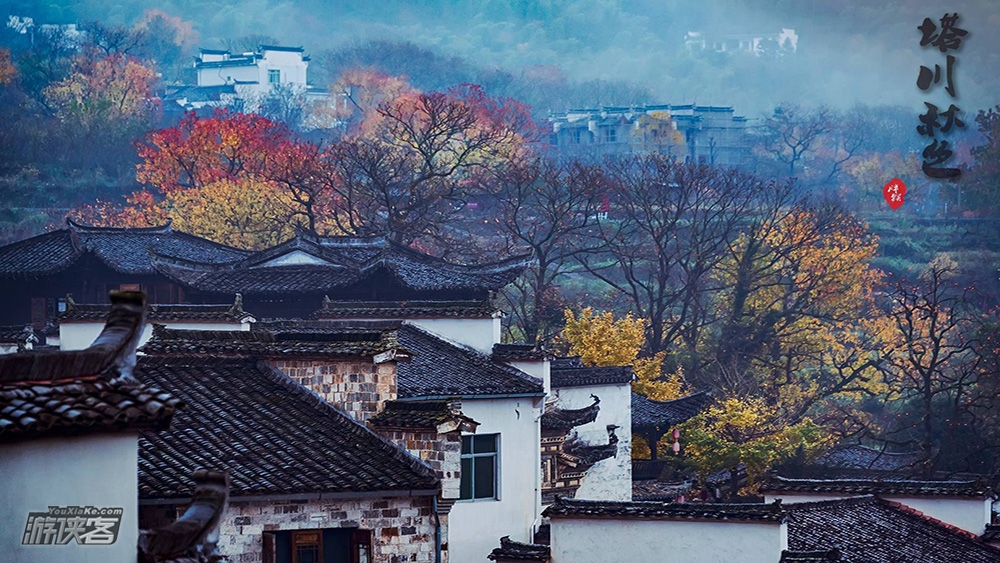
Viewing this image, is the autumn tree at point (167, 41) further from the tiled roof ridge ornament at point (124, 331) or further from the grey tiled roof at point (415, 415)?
the tiled roof ridge ornament at point (124, 331)

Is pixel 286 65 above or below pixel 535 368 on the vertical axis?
above

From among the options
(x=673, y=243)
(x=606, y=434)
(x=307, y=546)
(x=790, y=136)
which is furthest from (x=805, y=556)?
(x=790, y=136)

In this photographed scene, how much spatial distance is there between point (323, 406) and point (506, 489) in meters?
8.99

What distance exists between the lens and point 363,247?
138ft

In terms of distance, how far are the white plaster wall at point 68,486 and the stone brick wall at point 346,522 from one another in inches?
261

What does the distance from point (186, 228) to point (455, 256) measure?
10181 mm

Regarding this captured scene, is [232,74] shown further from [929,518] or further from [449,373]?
[929,518]

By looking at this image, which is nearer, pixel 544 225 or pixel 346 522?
pixel 346 522

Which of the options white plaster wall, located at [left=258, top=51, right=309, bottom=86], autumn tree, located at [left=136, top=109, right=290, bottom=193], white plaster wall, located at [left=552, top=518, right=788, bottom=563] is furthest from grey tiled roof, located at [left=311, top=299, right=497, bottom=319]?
white plaster wall, located at [left=258, top=51, right=309, bottom=86]

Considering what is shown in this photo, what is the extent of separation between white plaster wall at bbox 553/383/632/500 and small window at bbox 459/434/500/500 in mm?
7656

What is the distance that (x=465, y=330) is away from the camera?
28297 mm

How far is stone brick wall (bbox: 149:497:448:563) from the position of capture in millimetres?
15109

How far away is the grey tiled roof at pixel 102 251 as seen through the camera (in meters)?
42.2

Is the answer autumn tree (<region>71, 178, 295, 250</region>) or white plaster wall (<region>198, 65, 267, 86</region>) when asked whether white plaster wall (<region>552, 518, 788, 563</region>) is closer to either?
autumn tree (<region>71, 178, 295, 250</region>)
